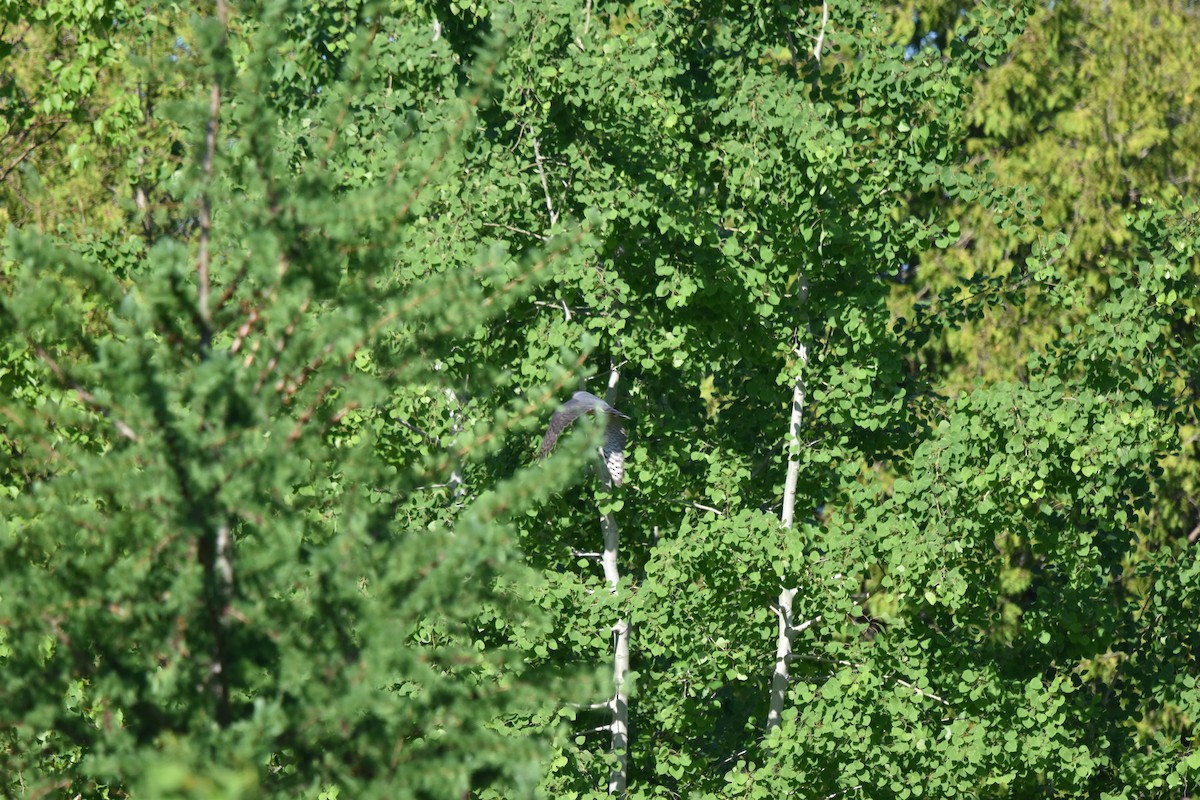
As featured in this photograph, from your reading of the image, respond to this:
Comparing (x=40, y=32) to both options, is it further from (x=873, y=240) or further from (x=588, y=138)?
(x=873, y=240)

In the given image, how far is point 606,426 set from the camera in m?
8.24

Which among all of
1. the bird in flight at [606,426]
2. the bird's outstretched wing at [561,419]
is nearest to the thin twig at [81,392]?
the bird in flight at [606,426]

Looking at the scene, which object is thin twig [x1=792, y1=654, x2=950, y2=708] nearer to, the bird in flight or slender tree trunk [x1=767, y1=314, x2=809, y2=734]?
slender tree trunk [x1=767, y1=314, x2=809, y2=734]

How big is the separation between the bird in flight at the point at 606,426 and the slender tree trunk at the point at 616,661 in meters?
0.33

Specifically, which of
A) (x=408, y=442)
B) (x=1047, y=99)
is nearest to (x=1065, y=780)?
(x=408, y=442)

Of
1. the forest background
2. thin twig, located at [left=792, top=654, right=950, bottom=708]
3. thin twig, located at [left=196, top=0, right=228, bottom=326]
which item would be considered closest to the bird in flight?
the forest background

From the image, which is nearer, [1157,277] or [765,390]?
[1157,277]

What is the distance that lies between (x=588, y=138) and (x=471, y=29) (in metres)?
1.10

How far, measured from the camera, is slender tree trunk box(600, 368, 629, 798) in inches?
366

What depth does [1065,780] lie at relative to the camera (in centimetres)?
886

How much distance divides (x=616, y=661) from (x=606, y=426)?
6.85ft

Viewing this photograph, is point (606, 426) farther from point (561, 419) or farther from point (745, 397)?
point (745, 397)

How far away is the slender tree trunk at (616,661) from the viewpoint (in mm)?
9297

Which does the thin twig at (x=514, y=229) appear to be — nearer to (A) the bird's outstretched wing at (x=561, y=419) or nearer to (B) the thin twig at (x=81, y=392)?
(A) the bird's outstretched wing at (x=561, y=419)
